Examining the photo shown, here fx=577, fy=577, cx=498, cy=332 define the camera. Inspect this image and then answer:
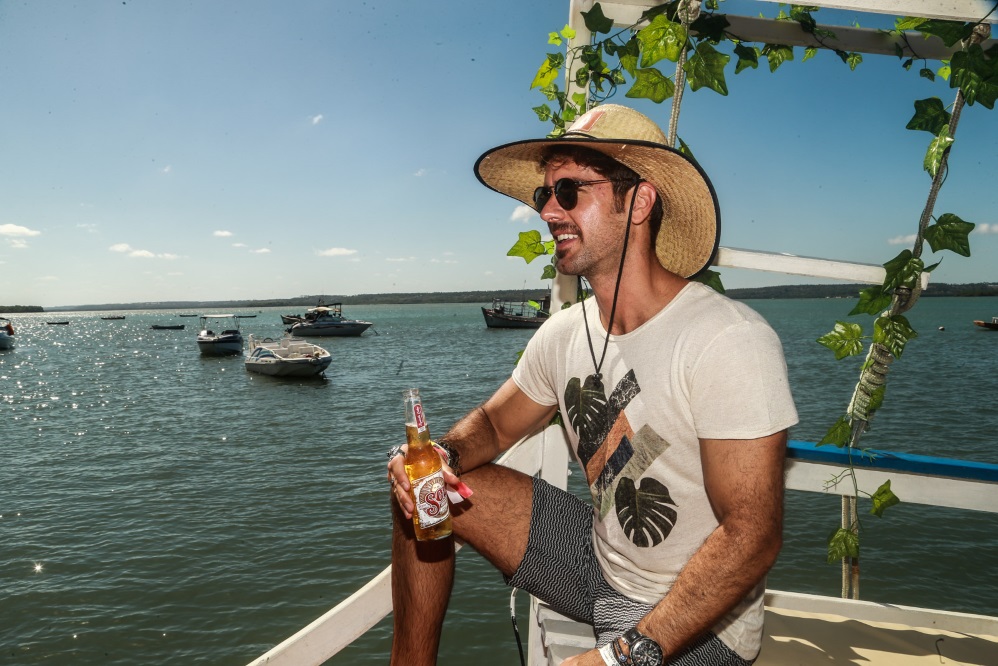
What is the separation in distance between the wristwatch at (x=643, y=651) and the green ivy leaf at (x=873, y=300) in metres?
1.36

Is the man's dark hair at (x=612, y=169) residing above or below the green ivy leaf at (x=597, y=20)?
below

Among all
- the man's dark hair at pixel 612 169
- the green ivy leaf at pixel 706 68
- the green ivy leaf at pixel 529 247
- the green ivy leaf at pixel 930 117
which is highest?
the green ivy leaf at pixel 706 68

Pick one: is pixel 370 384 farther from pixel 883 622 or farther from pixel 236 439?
pixel 883 622

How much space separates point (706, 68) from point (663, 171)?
0.63 meters

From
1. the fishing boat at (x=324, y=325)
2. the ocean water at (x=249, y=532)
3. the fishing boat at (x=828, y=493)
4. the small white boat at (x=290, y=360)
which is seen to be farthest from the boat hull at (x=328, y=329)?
the fishing boat at (x=828, y=493)

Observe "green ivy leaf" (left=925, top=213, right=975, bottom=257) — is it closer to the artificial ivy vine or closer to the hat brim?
the artificial ivy vine

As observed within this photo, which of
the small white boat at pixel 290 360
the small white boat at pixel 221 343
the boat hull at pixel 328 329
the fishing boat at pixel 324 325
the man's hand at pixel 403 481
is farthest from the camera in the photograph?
the fishing boat at pixel 324 325

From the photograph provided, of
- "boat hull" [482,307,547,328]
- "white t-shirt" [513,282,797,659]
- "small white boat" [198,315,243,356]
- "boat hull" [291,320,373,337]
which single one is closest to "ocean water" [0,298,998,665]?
"white t-shirt" [513,282,797,659]

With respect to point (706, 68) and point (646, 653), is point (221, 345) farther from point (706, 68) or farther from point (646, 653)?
point (646, 653)

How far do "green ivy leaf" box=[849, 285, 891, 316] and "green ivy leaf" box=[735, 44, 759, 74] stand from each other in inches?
38.6

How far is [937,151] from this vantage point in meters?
1.97

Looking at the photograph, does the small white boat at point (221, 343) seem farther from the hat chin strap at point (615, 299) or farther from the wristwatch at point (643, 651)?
the wristwatch at point (643, 651)

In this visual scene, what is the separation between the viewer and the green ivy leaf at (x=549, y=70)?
244 cm

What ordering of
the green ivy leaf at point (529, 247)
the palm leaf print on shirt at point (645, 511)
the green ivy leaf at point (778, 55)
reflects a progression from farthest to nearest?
the green ivy leaf at point (529, 247) → the green ivy leaf at point (778, 55) → the palm leaf print on shirt at point (645, 511)
